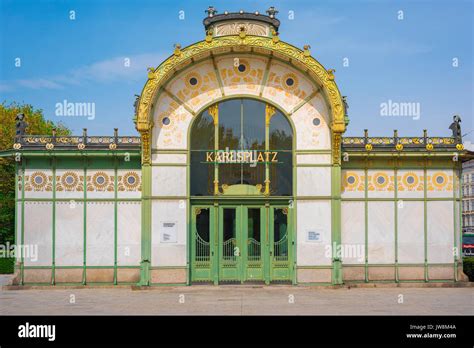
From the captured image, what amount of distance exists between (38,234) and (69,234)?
1.22 meters

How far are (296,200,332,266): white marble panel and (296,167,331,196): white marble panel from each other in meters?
0.43

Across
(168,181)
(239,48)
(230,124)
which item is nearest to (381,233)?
(230,124)

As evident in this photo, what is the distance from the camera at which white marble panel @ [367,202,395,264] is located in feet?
91.5

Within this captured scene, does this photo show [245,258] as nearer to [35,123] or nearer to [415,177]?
[415,177]

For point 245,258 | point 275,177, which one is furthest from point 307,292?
point 275,177

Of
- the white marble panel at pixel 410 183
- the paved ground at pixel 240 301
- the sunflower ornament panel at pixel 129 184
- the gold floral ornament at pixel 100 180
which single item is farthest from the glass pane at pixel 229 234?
the white marble panel at pixel 410 183

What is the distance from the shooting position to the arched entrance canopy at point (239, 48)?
26719 millimetres

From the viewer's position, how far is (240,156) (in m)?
27.4

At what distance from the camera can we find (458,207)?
1114 inches

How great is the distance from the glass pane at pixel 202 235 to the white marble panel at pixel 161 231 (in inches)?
22.1

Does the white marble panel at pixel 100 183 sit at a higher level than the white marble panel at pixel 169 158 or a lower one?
lower

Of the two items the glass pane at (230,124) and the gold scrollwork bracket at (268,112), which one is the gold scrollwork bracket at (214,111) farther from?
the gold scrollwork bracket at (268,112)

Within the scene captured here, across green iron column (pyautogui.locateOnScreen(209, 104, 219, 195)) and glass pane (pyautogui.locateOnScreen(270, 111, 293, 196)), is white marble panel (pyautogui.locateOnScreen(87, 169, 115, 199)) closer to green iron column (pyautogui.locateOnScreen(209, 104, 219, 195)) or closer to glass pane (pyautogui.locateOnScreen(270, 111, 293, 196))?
green iron column (pyautogui.locateOnScreen(209, 104, 219, 195))

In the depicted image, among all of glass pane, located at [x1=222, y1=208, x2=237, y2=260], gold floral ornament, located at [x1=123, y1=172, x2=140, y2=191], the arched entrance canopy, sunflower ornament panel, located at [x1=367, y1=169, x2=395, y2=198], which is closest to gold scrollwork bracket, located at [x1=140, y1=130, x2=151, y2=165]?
the arched entrance canopy
